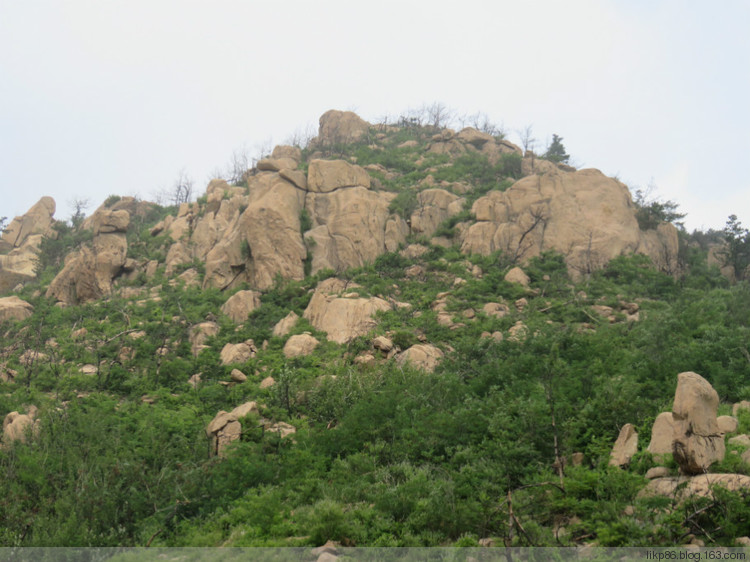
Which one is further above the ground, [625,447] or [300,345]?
[300,345]

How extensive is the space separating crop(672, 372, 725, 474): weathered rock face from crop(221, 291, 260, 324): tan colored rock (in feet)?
63.9

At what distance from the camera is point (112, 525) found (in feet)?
40.8

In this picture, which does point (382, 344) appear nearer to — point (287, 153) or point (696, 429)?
point (696, 429)

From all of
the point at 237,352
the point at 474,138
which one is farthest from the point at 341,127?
the point at 237,352

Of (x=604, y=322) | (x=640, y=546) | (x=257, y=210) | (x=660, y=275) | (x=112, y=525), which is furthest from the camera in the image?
(x=257, y=210)

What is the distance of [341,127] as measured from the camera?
48.1 meters

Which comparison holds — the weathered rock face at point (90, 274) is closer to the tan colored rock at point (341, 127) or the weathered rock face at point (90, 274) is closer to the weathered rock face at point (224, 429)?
the weathered rock face at point (224, 429)

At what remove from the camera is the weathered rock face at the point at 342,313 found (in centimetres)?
2242

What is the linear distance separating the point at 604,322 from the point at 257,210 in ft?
57.6

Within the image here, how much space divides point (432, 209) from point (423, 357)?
14109 millimetres

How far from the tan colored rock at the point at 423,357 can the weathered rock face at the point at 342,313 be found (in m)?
2.85

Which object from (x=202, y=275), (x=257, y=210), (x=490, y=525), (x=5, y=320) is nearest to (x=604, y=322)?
(x=490, y=525)

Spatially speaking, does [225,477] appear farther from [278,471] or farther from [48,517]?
[48,517]

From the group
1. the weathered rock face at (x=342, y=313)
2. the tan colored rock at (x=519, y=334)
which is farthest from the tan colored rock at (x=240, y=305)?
the tan colored rock at (x=519, y=334)
